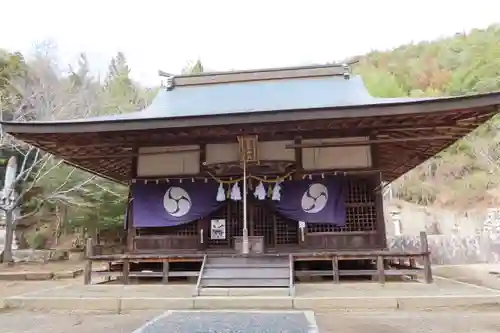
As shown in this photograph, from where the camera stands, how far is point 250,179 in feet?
31.3

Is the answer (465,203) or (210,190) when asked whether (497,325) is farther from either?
(465,203)

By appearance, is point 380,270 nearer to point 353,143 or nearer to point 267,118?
point 353,143

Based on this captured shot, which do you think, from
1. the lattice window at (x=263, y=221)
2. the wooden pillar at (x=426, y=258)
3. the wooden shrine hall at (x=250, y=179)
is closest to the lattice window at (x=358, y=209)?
the wooden shrine hall at (x=250, y=179)

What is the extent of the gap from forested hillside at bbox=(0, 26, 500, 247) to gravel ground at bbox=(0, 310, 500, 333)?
520 inches

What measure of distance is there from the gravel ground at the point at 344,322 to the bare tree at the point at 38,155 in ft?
41.8

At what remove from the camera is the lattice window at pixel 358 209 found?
30.3ft

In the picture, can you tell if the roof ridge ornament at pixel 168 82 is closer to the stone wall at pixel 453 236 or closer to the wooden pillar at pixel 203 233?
the wooden pillar at pixel 203 233

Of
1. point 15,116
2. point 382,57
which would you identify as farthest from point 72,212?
point 382,57

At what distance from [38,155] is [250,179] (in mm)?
14418

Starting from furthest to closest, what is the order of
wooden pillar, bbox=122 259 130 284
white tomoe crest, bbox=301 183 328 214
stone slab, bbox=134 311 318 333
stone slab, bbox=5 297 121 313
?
white tomoe crest, bbox=301 183 328 214 → wooden pillar, bbox=122 259 130 284 → stone slab, bbox=5 297 121 313 → stone slab, bbox=134 311 318 333

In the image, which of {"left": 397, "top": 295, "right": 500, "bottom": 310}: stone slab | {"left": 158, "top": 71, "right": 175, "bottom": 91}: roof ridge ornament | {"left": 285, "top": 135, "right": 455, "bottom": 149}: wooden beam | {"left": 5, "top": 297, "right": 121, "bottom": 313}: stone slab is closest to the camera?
{"left": 397, "top": 295, "right": 500, "bottom": 310}: stone slab

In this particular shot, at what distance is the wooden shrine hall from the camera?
8.30m

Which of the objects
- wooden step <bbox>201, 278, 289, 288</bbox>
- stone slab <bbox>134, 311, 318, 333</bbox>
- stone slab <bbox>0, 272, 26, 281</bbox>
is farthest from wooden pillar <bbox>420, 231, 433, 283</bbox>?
stone slab <bbox>0, 272, 26, 281</bbox>

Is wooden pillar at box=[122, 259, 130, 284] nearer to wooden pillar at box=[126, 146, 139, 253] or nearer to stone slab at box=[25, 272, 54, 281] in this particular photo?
wooden pillar at box=[126, 146, 139, 253]
